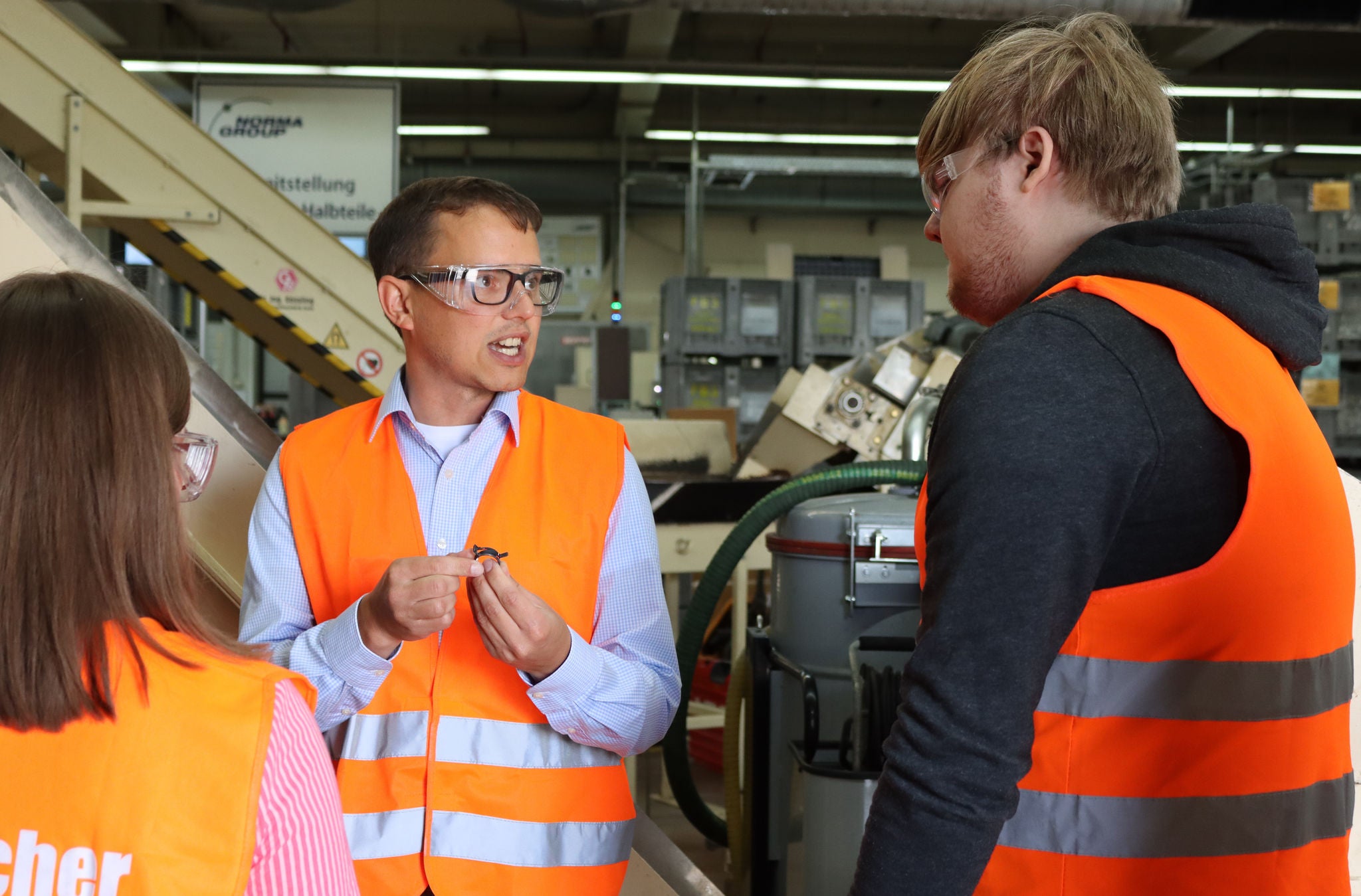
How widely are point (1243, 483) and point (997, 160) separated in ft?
1.44

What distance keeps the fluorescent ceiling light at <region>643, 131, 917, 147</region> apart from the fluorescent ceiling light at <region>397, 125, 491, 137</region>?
2.09 metres

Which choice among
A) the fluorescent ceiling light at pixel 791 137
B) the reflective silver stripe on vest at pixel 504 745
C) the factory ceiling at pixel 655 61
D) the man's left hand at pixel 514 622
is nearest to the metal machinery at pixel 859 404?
the reflective silver stripe on vest at pixel 504 745

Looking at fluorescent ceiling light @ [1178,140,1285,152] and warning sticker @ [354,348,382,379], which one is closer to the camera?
warning sticker @ [354,348,382,379]

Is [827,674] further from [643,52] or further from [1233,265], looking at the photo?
[643,52]

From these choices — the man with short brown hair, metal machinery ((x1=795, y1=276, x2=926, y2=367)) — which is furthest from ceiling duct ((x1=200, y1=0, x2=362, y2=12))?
the man with short brown hair

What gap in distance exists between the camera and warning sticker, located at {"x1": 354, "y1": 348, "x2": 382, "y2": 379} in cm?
490

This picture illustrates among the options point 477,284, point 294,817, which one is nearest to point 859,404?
point 477,284

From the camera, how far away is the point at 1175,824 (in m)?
1.03

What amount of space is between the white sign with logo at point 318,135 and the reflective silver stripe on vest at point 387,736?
536cm

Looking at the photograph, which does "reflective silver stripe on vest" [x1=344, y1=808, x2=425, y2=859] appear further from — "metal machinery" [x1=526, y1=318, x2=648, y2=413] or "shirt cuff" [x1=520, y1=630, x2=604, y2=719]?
"metal machinery" [x1=526, y1=318, x2=648, y2=413]

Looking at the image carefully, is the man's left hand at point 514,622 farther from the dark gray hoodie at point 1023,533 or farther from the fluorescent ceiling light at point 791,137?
the fluorescent ceiling light at point 791,137

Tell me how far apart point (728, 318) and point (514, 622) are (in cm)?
864

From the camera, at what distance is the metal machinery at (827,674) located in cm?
220

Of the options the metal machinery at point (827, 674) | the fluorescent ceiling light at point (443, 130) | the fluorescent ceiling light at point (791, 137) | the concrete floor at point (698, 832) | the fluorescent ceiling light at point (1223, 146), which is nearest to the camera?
the metal machinery at point (827, 674)
